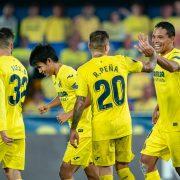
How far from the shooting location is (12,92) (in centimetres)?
841

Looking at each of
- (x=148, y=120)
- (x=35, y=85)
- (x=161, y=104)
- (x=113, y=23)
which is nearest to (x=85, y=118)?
(x=161, y=104)

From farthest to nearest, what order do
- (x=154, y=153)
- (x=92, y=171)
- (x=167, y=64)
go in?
(x=92, y=171) < (x=154, y=153) < (x=167, y=64)

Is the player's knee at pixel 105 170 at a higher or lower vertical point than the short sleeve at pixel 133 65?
lower

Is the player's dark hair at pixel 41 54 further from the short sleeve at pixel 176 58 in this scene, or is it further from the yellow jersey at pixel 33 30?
the yellow jersey at pixel 33 30

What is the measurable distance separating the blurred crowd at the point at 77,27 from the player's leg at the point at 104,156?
662 centimetres

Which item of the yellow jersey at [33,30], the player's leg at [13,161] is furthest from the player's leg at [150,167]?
the yellow jersey at [33,30]

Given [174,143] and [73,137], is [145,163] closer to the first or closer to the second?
[174,143]

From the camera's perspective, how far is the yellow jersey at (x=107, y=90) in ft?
27.3

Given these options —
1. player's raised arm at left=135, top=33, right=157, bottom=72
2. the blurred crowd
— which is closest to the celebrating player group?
player's raised arm at left=135, top=33, right=157, bottom=72

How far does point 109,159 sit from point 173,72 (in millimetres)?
1301

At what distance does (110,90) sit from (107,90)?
34 millimetres

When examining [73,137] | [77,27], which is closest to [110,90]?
[73,137]

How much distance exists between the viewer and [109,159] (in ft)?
28.0

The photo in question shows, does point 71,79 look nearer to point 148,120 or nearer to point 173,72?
point 173,72
